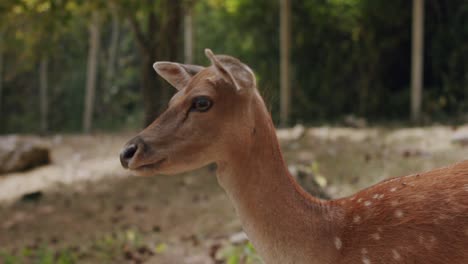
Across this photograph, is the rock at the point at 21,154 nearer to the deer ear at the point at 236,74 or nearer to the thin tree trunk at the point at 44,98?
the thin tree trunk at the point at 44,98

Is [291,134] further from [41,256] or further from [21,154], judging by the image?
[41,256]

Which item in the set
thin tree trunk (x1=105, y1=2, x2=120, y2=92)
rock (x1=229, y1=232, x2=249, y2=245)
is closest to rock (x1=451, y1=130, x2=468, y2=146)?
rock (x1=229, y1=232, x2=249, y2=245)

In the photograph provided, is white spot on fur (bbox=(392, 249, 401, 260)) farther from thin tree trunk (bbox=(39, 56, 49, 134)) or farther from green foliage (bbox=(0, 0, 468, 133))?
thin tree trunk (bbox=(39, 56, 49, 134))

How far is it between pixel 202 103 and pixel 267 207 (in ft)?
1.49

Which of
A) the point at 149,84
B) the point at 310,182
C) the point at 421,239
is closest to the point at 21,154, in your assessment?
the point at 149,84

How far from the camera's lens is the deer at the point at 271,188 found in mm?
1794

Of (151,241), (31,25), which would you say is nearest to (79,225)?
(151,241)

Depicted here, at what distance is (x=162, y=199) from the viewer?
6.22 meters

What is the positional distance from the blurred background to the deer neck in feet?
1.42

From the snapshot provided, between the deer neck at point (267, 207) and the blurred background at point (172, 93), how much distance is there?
43 centimetres

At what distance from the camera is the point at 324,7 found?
12.0 meters

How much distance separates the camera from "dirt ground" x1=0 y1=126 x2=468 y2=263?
15.4ft

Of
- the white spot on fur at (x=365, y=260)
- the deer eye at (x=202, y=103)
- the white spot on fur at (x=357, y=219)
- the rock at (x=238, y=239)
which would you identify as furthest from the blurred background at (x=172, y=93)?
the white spot on fur at (x=365, y=260)

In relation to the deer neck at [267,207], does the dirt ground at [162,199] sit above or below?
below
